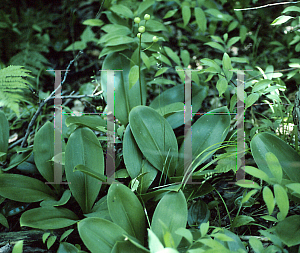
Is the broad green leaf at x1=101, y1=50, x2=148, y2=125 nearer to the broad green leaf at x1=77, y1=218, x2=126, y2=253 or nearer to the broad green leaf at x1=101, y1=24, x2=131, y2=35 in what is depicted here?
the broad green leaf at x1=101, y1=24, x2=131, y2=35

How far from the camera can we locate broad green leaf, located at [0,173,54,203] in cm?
88

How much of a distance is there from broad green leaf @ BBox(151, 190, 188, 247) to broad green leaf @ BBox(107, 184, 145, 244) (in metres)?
0.07

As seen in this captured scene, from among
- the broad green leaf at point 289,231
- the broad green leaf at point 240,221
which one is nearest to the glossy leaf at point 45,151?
the broad green leaf at point 240,221

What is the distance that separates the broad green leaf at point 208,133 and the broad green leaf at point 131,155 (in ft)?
0.51

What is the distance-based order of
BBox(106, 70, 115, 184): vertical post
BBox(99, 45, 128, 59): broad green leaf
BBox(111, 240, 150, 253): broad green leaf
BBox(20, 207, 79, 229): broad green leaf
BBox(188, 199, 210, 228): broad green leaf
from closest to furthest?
1. BBox(111, 240, 150, 253): broad green leaf
2. BBox(20, 207, 79, 229): broad green leaf
3. BBox(188, 199, 210, 228): broad green leaf
4. BBox(106, 70, 115, 184): vertical post
5. BBox(99, 45, 128, 59): broad green leaf

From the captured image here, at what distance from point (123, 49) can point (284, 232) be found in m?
1.03

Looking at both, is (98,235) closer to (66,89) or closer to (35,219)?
(35,219)

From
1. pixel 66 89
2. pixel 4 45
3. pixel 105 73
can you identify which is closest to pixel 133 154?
pixel 105 73

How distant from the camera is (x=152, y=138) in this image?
988mm

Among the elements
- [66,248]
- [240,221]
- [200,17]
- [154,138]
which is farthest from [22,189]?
[200,17]

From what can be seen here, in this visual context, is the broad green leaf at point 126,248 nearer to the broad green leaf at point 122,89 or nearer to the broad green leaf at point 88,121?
the broad green leaf at point 88,121

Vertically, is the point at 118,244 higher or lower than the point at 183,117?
lower

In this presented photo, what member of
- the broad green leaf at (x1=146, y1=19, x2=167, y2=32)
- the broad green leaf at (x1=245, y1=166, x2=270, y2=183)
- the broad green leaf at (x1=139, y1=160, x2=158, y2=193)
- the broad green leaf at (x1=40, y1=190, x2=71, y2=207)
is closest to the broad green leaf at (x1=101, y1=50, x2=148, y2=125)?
the broad green leaf at (x1=146, y1=19, x2=167, y2=32)

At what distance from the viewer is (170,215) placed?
0.75 m
